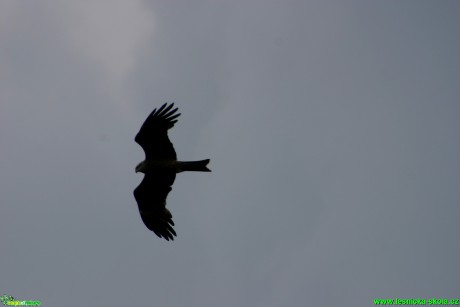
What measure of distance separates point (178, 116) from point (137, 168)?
80.9 inches

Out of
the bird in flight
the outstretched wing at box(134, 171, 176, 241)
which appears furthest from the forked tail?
the outstretched wing at box(134, 171, 176, 241)

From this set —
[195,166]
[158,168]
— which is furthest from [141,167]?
[195,166]

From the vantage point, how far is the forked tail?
16.6 metres

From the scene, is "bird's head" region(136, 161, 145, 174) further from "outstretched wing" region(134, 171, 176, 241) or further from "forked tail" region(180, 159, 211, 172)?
"forked tail" region(180, 159, 211, 172)

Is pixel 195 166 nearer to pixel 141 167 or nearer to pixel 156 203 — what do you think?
pixel 141 167

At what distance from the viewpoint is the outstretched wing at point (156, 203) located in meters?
18.1

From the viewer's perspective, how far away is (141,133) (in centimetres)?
1714

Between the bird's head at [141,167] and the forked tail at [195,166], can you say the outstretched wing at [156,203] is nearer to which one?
the bird's head at [141,167]

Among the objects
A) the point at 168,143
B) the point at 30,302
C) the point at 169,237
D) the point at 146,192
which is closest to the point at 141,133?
the point at 168,143

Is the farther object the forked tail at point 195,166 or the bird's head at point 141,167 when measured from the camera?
the bird's head at point 141,167

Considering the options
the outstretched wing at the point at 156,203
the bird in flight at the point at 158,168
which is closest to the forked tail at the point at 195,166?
the bird in flight at the point at 158,168

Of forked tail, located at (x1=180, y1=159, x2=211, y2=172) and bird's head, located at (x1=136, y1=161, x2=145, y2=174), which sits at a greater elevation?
forked tail, located at (x1=180, y1=159, x2=211, y2=172)

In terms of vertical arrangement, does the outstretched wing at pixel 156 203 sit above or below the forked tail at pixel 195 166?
below

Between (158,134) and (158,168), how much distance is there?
1036mm
